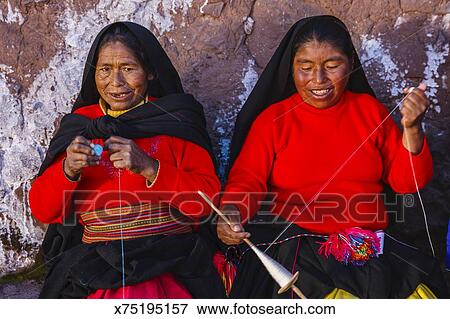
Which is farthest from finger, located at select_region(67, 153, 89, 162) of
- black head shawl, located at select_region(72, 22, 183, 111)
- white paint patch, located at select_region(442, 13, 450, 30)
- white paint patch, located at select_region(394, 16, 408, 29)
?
white paint patch, located at select_region(442, 13, 450, 30)

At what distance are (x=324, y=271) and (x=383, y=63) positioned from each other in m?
1.15

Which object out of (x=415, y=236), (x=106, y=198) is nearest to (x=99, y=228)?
(x=106, y=198)

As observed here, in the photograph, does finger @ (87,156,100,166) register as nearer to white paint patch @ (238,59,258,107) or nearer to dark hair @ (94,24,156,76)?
dark hair @ (94,24,156,76)

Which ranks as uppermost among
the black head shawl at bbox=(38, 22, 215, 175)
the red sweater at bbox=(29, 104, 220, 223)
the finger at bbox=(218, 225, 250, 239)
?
the black head shawl at bbox=(38, 22, 215, 175)

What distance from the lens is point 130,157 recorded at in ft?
7.92

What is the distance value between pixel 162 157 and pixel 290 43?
65cm

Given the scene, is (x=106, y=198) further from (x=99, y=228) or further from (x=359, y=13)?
(x=359, y=13)

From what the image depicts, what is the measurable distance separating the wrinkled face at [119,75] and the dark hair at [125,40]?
0.01m

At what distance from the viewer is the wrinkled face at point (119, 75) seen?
2.63 metres

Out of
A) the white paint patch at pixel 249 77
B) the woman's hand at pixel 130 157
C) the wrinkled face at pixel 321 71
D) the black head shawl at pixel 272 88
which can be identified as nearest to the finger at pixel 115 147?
the woman's hand at pixel 130 157

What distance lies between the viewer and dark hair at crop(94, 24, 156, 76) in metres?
2.65

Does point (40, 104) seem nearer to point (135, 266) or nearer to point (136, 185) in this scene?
point (136, 185)

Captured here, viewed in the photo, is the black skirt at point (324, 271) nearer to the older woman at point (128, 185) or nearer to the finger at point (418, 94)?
the older woman at point (128, 185)

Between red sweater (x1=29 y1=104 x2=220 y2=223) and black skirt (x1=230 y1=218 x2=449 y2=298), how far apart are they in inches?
10.4
